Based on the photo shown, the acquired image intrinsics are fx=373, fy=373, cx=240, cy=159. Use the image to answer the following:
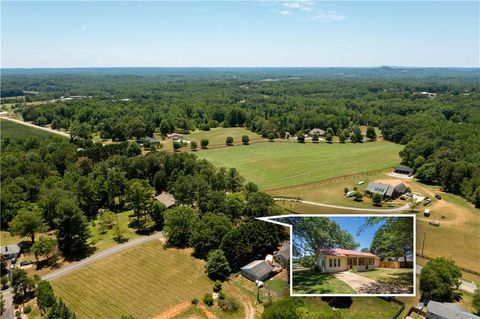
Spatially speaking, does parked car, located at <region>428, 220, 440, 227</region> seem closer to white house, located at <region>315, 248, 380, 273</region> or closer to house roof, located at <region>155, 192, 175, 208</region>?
house roof, located at <region>155, 192, 175, 208</region>

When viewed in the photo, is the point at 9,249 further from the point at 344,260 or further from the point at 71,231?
the point at 344,260

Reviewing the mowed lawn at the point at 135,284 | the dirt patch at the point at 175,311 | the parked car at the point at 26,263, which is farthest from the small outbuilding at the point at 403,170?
the parked car at the point at 26,263

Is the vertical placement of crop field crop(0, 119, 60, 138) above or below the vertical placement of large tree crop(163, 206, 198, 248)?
above

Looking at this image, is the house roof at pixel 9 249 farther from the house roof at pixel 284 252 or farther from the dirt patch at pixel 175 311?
the house roof at pixel 284 252

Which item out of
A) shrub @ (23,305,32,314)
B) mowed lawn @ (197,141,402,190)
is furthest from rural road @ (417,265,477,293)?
shrub @ (23,305,32,314)

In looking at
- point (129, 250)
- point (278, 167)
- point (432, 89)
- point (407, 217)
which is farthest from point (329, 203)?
point (432, 89)

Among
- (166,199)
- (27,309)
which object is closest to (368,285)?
(27,309)
